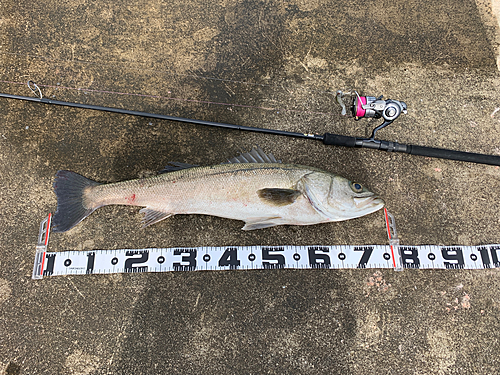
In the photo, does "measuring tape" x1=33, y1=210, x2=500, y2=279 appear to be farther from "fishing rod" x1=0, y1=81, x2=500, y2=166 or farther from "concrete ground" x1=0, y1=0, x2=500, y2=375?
"fishing rod" x1=0, y1=81, x2=500, y2=166

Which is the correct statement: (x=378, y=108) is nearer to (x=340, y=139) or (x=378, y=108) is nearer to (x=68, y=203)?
(x=340, y=139)

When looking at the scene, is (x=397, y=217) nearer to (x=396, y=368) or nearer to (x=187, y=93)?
(x=396, y=368)

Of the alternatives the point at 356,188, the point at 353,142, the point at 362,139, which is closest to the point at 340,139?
the point at 353,142

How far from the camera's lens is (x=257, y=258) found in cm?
311

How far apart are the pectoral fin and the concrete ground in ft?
1.69

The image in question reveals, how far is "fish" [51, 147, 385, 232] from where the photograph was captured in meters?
2.93

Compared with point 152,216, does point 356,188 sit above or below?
above

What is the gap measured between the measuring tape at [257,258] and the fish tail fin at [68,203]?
1.03ft

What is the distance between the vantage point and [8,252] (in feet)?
10.1

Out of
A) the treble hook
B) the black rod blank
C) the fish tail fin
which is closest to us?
the fish tail fin

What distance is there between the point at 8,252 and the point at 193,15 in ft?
13.2

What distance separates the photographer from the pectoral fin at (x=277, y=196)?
9.41ft

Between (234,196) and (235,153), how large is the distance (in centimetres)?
78

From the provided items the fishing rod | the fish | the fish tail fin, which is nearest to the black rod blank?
the fishing rod
